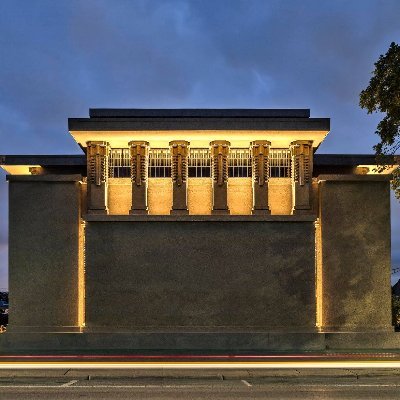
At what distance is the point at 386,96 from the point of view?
2519cm

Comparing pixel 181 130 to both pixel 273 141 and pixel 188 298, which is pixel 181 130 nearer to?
pixel 273 141

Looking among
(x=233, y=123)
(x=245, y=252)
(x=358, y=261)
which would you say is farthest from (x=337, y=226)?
(x=233, y=123)

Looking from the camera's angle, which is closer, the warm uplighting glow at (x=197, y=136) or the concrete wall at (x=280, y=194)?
the warm uplighting glow at (x=197, y=136)

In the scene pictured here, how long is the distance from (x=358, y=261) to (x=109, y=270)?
37.4 ft

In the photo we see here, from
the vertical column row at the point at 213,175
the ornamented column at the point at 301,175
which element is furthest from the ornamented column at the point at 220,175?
the ornamented column at the point at 301,175

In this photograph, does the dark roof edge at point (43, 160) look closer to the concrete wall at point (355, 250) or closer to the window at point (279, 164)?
the window at point (279, 164)

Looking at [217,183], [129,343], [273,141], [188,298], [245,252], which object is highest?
[273,141]

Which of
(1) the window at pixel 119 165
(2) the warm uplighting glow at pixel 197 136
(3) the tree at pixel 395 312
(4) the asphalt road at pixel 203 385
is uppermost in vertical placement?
(2) the warm uplighting glow at pixel 197 136

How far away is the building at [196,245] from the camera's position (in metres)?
28.6

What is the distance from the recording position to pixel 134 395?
54.5 feet

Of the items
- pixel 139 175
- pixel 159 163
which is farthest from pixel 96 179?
pixel 159 163

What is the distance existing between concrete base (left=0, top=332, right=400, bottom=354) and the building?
0.33ft

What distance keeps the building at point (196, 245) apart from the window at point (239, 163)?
26cm

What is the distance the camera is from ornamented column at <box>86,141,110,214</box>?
2926cm
